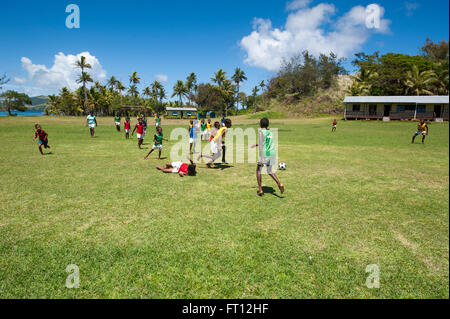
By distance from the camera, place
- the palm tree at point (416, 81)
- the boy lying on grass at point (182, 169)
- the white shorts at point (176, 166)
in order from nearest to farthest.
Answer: the boy lying on grass at point (182, 169), the white shorts at point (176, 166), the palm tree at point (416, 81)

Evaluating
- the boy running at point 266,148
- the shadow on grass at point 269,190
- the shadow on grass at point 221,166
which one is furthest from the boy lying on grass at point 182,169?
the boy running at point 266,148

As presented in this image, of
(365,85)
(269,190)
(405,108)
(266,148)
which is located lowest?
(269,190)

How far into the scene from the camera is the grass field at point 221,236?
3471mm

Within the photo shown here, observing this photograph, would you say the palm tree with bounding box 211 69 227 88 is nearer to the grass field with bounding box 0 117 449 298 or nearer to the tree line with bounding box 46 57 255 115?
the tree line with bounding box 46 57 255 115

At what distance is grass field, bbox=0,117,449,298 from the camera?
3471 mm

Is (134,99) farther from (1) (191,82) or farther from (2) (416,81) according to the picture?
(2) (416,81)

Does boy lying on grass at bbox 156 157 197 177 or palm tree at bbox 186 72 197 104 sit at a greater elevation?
palm tree at bbox 186 72 197 104

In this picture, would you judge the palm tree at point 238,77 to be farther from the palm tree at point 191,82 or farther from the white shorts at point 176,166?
the white shorts at point 176,166

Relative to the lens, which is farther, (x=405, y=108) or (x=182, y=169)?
(x=405, y=108)

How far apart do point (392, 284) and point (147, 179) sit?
7.22m

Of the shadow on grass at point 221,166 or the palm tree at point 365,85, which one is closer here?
the shadow on grass at point 221,166

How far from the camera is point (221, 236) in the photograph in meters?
4.76

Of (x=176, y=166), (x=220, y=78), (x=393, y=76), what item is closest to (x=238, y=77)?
(x=220, y=78)

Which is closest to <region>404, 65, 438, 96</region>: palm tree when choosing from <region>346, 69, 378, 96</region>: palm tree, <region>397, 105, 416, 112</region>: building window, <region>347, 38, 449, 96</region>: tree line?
<region>347, 38, 449, 96</region>: tree line
